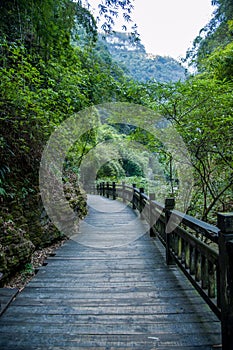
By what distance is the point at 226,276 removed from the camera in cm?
149

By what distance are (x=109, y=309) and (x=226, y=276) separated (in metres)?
1.21

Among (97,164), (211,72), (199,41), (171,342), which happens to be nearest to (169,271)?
(171,342)

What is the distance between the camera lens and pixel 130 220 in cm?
675

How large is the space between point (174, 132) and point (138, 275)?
3000 mm

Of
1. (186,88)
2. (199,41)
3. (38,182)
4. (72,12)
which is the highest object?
(199,41)

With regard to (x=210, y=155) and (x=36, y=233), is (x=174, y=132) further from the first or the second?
(x=36, y=233)

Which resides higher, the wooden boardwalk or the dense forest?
the dense forest

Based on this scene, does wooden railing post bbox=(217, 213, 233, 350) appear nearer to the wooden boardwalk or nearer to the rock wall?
the wooden boardwalk

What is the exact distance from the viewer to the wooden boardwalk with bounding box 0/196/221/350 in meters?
1.71

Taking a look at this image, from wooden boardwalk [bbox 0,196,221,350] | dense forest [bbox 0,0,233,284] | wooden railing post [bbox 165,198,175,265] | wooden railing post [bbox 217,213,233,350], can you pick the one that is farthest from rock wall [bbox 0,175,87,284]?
wooden railing post [bbox 217,213,233,350]

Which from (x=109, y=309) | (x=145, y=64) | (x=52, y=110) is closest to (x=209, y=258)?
(x=109, y=309)

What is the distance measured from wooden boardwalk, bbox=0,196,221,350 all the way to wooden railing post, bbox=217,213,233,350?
22 centimetres

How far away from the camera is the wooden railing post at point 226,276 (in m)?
1.46

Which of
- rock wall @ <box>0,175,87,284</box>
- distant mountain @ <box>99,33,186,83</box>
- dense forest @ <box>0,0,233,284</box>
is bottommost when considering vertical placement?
rock wall @ <box>0,175,87,284</box>
